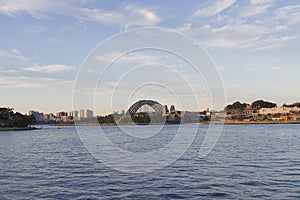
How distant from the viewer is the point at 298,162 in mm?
33250

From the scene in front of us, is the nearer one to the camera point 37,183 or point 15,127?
point 37,183

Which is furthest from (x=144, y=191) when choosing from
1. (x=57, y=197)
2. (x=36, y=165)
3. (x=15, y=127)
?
(x=15, y=127)

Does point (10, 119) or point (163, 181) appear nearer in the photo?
point (163, 181)

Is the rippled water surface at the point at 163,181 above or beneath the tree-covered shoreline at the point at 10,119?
beneath

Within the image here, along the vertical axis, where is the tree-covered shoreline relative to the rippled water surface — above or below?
above

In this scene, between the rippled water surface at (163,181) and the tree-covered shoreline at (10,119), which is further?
the tree-covered shoreline at (10,119)

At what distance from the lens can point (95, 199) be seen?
64.6 ft

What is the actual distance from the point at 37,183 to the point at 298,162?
24.7 metres

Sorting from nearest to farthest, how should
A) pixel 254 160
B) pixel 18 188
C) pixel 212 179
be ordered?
pixel 18 188
pixel 212 179
pixel 254 160

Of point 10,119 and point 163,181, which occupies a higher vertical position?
point 10,119

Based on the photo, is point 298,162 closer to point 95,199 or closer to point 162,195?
point 162,195

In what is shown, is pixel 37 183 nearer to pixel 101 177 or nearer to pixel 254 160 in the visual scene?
pixel 101 177

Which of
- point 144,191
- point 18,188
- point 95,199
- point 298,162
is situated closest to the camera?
point 95,199

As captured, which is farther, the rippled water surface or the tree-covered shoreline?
the tree-covered shoreline
